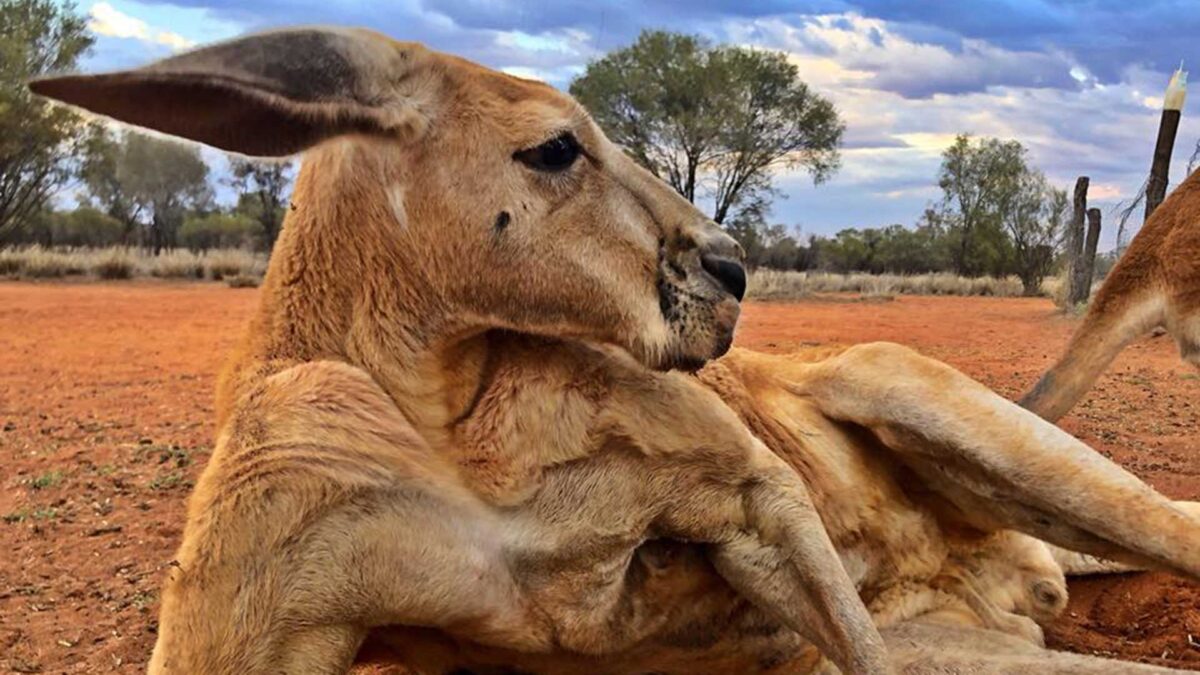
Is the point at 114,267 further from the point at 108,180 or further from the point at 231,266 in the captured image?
the point at 108,180

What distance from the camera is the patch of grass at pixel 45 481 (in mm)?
6727

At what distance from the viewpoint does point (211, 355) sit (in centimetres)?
1397

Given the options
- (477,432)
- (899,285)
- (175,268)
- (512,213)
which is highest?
(512,213)

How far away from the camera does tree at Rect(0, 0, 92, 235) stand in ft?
88.5

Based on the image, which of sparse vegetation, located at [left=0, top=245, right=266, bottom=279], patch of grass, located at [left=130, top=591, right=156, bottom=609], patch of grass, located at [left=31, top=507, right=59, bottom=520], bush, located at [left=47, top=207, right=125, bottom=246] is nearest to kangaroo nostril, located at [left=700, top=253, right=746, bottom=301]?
patch of grass, located at [left=130, top=591, right=156, bottom=609]

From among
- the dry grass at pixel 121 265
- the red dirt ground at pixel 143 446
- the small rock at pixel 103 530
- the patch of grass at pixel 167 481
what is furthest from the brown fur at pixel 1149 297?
the dry grass at pixel 121 265

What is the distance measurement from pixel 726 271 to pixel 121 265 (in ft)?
89.6

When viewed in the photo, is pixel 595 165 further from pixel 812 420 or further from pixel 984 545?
pixel 984 545

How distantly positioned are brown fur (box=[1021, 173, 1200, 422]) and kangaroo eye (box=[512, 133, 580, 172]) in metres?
3.34

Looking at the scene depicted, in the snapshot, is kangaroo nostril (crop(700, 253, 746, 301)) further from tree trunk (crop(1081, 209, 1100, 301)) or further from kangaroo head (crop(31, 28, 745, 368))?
tree trunk (crop(1081, 209, 1100, 301))

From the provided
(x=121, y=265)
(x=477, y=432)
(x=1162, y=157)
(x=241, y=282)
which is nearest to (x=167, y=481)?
(x=477, y=432)

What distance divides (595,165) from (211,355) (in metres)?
12.0

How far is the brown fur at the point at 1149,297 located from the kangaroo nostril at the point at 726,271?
2995mm

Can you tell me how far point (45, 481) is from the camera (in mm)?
6793
